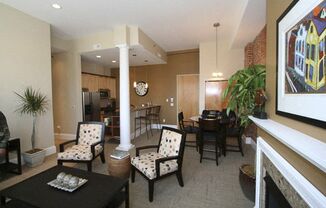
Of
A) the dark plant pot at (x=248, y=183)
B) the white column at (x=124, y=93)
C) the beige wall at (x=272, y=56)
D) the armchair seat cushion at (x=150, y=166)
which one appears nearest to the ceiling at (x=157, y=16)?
the white column at (x=124, y=93)

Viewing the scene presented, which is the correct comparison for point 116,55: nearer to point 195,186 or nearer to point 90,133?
point 90,133

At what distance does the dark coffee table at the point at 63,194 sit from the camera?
1.44 metres

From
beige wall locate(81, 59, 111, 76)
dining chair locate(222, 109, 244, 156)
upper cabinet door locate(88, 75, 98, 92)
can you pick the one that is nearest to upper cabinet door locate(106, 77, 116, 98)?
beige wall locate(81, 59, 111, 76)

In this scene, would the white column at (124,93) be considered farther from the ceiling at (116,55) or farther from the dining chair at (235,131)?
the dining chair at (235,131)

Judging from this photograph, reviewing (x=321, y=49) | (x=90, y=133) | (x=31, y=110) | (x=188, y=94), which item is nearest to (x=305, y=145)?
(x=321, y=49)

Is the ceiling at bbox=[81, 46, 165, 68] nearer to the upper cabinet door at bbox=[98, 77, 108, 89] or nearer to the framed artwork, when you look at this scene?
the upper cabinet door at bbox=[98, 77, 108, 89]

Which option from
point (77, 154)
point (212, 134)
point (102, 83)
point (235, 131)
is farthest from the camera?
point (102, 83)

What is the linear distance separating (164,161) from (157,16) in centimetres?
293

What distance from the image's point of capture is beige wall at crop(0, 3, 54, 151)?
2.93 metres

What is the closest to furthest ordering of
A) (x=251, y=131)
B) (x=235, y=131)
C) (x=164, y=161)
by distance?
(x=164, y=161)
(x=235, y=131)
(x=251, y=131)

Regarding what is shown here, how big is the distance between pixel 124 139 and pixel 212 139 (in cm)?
209

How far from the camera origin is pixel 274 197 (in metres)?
1.33

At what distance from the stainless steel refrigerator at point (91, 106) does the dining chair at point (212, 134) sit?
12.4 ft

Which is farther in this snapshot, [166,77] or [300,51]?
[166,77]
